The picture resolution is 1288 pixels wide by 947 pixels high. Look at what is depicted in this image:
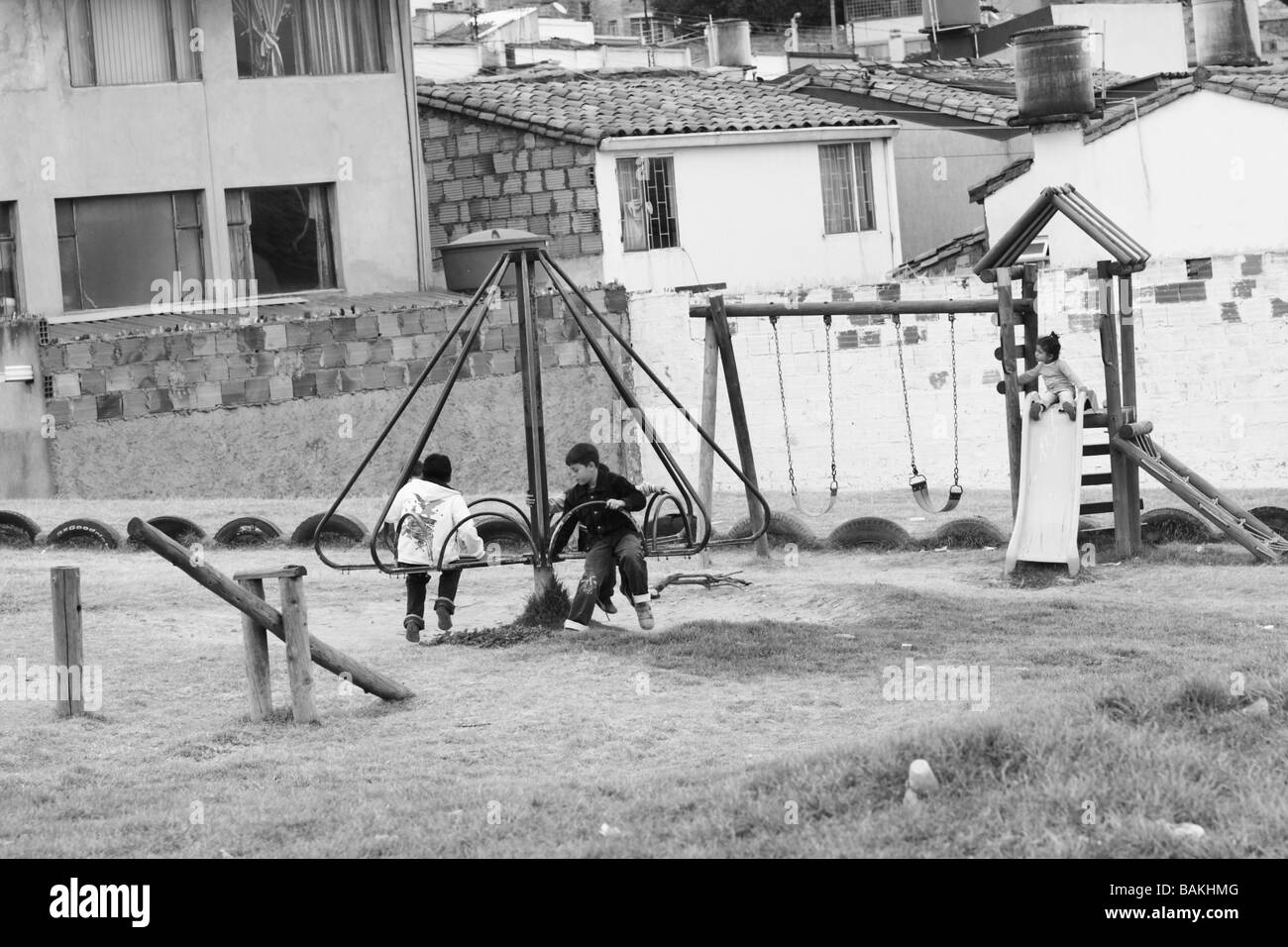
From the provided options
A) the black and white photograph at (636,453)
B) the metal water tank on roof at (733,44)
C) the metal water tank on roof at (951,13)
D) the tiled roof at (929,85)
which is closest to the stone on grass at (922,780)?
the black and white photograph at (636,453)

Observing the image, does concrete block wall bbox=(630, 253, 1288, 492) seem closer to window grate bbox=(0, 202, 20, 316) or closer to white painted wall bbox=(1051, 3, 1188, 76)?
window grate bbox=(0, 202, 20, 316)

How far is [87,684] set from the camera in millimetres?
10773

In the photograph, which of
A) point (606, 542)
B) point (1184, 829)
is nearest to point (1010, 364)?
point (606, 542)

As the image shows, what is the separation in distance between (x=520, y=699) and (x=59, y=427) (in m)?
13.3

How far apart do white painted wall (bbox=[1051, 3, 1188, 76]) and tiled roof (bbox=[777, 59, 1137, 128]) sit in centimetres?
246

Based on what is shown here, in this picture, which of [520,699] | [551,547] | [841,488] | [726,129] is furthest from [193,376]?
[520,699]

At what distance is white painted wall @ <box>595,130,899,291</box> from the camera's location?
28.9 meters

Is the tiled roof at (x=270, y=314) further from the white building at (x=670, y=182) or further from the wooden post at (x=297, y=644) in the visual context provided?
the wooden post at (x=297, y=644)

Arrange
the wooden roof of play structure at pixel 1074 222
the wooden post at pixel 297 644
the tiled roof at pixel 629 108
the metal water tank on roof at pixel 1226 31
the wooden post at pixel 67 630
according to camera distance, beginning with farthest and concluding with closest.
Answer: the metal water tank on roof at pixel 1226 31, the tiled roof at pixel 629 108, the wooden roof of play structure at pixel 1074 222, the wooden post at pixel 67 630, the wooden post at pixel 297 644

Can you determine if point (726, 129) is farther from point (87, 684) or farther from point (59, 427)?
point (87, 684)

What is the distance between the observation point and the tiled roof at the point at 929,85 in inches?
1309

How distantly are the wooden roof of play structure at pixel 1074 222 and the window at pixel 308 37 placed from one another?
47.4 ft

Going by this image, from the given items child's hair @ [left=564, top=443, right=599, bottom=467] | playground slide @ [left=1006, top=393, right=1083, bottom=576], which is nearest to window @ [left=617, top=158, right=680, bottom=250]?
playground slide @ [left=1006, top=393, right=1083, bottom=576]

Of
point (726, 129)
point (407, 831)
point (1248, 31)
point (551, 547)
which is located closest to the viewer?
point (407, 831)
